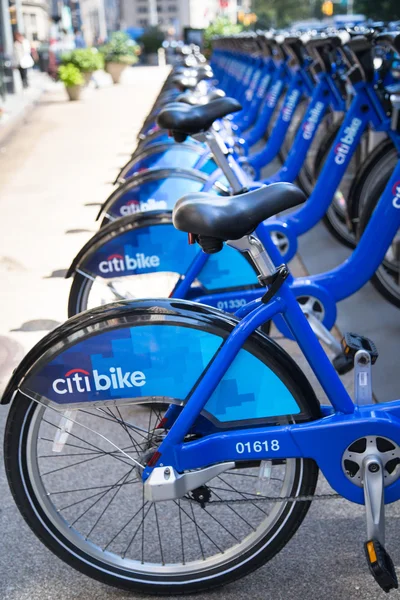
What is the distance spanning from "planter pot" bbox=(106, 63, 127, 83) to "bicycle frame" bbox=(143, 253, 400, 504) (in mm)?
25059

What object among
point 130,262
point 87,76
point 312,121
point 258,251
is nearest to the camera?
point 258,251

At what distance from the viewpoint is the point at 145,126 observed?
709cm

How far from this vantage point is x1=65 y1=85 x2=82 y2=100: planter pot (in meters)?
19.9

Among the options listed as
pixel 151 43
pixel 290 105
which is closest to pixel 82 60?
pixel 290 105

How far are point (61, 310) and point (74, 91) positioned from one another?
16.1 metres

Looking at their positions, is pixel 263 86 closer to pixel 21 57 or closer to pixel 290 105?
pixel 290 105

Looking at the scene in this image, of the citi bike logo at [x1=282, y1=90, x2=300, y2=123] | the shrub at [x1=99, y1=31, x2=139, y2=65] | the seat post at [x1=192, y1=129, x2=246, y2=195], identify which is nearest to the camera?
the seat post at [x1=192, y1=129, x2=246, y2=195]

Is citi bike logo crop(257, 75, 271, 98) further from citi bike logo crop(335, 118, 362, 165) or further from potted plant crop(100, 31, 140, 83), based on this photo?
potted plant crop(100, 31, 140, 83)

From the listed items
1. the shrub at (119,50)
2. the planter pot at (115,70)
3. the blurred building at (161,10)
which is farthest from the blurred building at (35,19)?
the blurred building at (161,10)

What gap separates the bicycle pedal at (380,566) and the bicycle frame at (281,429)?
0.21 meters

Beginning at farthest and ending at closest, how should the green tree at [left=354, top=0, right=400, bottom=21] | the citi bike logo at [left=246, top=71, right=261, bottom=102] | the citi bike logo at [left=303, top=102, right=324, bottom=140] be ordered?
the green tree at [left=354, top=0, right=400, bottom=21], the citi bike logo at [left=246, top=71, right=261, bottom=102], the citi bike logo at [left=303, top=102, right=324, bottom=140]

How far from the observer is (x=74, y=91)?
789 inches

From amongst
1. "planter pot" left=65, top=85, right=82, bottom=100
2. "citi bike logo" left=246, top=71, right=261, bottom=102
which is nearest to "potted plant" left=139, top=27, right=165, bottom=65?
"planter pot" left=65, top=85, right=82, bottom=100

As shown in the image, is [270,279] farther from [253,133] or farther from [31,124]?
[31,124]
